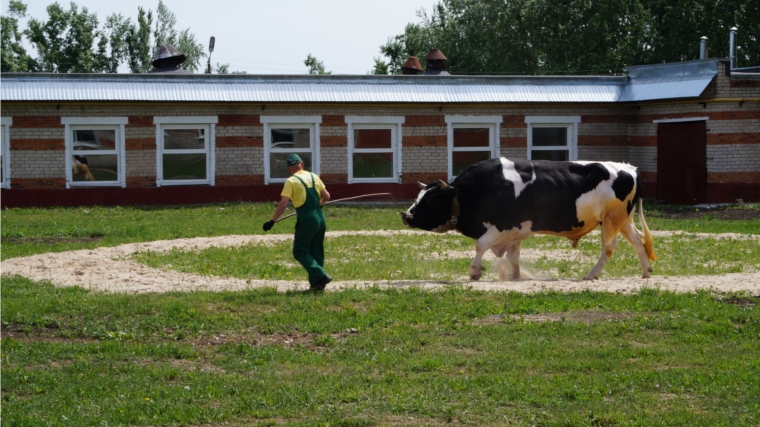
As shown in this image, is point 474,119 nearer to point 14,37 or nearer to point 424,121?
point 424,121

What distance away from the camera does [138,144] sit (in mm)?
27922

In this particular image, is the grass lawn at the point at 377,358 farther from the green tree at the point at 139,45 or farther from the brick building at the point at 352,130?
the green tree at the point at 139,45

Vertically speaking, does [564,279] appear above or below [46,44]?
below

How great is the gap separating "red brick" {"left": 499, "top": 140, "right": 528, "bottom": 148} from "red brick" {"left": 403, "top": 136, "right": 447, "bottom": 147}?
1.86m

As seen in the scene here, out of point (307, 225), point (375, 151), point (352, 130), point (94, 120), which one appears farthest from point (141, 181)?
point (307, 225)

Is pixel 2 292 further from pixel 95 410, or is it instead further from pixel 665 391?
pixel 665 391

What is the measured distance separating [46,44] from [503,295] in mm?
54818

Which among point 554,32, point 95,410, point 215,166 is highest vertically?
point 554,32

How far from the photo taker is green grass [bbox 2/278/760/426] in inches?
283

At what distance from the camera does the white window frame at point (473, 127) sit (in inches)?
1172

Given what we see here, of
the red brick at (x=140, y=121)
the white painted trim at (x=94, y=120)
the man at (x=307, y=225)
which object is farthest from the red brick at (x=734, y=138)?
the man at (x=307, y=225)

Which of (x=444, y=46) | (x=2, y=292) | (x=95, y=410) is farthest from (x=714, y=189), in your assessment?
(x=444, y=46)

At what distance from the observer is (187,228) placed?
21.3 metres

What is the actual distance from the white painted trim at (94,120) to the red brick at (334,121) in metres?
5.68
